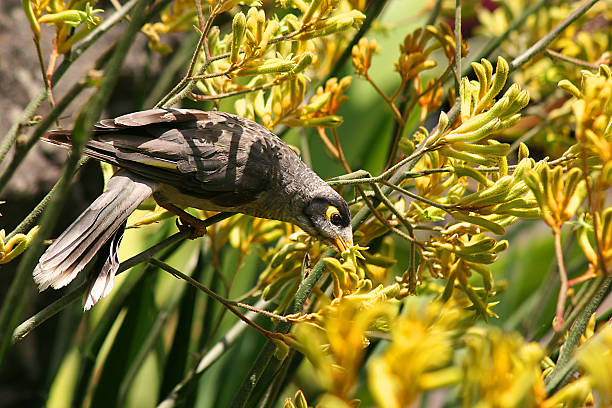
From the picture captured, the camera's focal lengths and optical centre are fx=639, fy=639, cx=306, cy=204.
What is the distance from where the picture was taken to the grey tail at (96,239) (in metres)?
0.75

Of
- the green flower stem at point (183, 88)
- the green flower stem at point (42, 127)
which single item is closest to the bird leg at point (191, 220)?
the green flower stem at point (183, 88)

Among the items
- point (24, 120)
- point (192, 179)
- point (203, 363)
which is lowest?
point (203, 363)

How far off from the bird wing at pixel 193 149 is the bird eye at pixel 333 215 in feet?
0.39

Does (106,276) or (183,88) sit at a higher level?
(183,88)

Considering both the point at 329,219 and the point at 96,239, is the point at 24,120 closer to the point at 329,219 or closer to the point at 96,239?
the point at 96,239

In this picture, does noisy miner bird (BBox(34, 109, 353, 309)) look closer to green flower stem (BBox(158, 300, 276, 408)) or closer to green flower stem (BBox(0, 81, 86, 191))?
green flower stem (BBox(158, 300, 276, 408))

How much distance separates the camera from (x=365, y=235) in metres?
0.89

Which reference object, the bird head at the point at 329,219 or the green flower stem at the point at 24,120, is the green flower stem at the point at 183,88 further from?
→ the bird head at the point at 329,219

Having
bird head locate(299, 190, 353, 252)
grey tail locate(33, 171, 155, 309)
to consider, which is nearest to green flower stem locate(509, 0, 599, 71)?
bird head locate(299, 190, 353, 252)

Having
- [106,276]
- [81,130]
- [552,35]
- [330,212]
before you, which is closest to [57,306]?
[106,276]

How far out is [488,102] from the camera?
2.26ft

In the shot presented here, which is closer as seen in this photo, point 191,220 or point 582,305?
point 582,305

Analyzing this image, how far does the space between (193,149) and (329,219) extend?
226 millimetres

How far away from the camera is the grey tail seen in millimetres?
753
